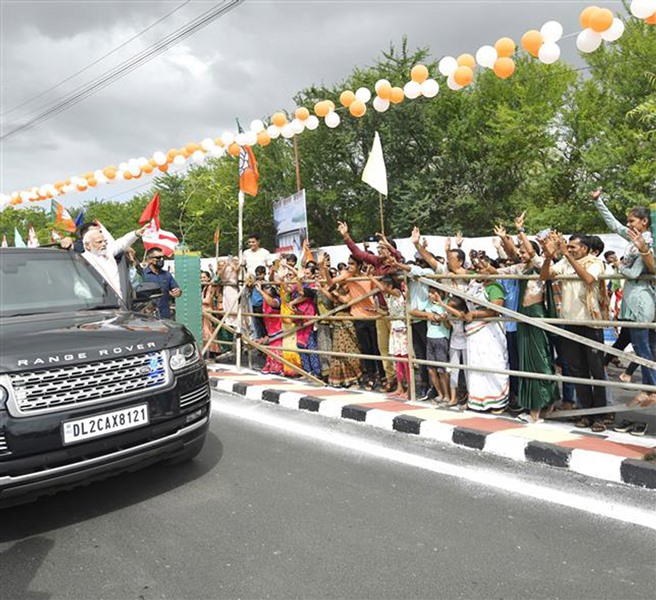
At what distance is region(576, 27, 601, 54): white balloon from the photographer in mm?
6367

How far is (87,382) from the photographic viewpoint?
3.54m

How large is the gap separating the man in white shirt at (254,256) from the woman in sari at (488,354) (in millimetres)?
5315

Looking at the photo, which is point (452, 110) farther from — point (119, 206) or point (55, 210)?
point (119, 206)

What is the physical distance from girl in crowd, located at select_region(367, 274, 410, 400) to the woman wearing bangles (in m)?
2.38

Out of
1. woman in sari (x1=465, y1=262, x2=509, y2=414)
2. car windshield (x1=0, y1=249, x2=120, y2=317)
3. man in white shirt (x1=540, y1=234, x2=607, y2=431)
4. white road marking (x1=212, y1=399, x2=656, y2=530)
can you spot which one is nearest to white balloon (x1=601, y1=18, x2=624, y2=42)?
man in white shirt (x1=540, y1=234, x2=607, y2=431)

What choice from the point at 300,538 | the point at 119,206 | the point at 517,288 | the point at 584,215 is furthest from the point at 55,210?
the point at 119,206

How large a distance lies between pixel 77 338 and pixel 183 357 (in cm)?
70

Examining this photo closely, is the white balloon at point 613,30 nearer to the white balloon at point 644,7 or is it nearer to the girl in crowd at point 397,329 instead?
the white balloon at point 644,7

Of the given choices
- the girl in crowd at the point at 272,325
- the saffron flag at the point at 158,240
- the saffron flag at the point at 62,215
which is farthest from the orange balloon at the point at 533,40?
the saffron flag at the point at 62,215

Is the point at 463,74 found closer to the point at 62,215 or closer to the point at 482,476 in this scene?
the point at 482,476

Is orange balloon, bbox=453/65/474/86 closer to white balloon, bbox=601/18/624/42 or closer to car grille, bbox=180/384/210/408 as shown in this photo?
white balloon, bbox=601/18/624/42

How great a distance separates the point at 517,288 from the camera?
5.96 meters


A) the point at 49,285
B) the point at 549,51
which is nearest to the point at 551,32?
the point at 549,51

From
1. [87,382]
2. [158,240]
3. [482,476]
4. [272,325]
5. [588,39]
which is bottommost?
[482,476]
